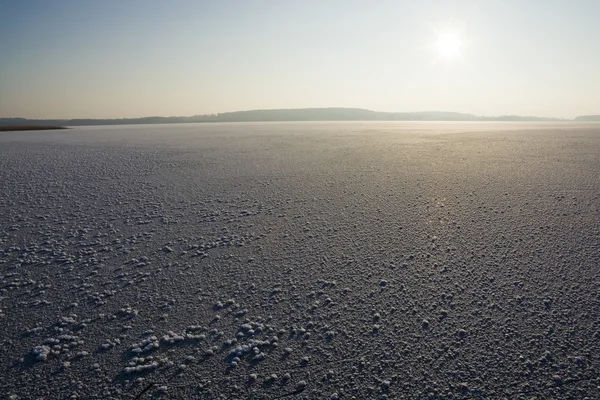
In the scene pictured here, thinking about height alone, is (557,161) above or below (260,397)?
above

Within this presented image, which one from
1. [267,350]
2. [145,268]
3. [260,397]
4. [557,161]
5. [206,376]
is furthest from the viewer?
[557,161]

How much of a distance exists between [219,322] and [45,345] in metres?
1.50

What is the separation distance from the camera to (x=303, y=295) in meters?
3.58

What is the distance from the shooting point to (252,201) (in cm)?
708

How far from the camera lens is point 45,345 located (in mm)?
2883

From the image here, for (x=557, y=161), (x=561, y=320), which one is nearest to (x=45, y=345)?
(x=561, y=320)

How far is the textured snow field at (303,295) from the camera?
2533mm

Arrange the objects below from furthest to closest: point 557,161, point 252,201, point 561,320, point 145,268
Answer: point 557,161 → point 252,201 → point 145,268 → point 561,320

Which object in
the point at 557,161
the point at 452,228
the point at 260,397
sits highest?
the point at 557,161

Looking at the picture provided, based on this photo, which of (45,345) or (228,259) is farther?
(228,259)

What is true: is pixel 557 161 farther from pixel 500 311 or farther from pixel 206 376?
pixel 206 376

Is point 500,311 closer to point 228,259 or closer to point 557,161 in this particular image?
point 228,259

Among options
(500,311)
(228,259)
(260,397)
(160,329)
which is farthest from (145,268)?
(500,311)

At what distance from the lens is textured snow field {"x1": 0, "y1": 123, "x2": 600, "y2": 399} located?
99.7 inches
